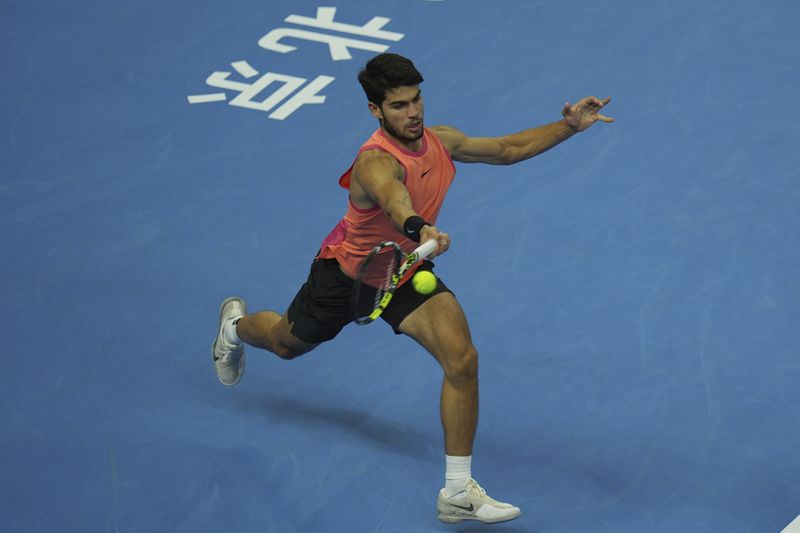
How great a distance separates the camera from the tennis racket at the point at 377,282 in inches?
197

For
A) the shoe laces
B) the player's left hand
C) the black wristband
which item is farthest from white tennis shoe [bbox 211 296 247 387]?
the player's left hand

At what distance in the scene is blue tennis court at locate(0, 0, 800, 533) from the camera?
549 centimetres

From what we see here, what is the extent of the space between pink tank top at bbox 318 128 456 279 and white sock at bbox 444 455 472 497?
902mm

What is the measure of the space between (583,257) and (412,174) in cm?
192

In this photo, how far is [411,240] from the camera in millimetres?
4914

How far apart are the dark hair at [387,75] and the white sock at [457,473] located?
4.86ft

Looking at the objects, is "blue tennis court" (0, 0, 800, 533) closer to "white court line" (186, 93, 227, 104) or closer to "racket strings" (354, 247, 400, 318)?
"white court line" (186, 93, 227, 104)

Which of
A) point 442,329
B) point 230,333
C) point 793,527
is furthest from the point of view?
point 230,333

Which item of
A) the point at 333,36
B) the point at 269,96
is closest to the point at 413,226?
the point at 269,96

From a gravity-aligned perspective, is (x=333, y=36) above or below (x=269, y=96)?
above

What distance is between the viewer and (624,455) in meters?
5.53

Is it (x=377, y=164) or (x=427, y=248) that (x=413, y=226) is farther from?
(x=377, y=164)

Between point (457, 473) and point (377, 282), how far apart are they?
857mm

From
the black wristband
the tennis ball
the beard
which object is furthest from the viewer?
the beard
